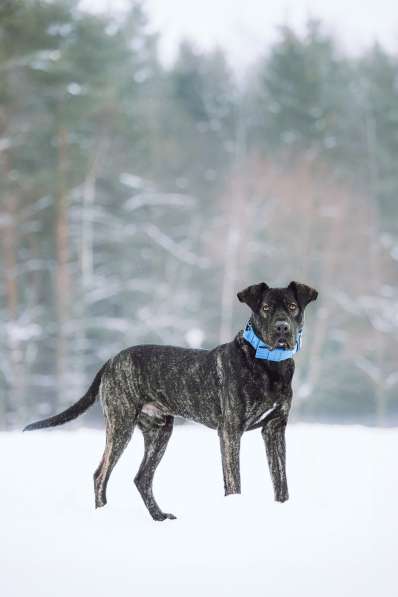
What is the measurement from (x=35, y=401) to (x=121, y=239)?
5.71 meters

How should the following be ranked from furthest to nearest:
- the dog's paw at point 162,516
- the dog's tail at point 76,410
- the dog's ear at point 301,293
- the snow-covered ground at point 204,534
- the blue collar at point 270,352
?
the dog's tail at point 76,410 → the dog's paw at point 162,516 → the dog's ear at point 301,293 → the blue collar at point 270,352 → the snow-covered ground at point 204,534

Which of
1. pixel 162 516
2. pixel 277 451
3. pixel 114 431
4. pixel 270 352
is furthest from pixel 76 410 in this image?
pixel 270 352

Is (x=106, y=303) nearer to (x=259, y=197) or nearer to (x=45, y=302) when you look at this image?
A: (x=45, y=302)

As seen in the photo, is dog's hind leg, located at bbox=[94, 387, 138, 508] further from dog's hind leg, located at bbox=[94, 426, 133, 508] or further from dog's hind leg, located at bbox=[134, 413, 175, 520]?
dog's hind leg, located at bbox=[134, 413, 175, 520]

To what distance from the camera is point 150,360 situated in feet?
19.4

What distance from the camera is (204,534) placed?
16.3 feet

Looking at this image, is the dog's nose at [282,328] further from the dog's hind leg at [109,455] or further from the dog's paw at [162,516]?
the dog's paw at [162,516]

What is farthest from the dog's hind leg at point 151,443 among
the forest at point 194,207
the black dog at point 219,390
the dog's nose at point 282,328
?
the forest at point 194,207

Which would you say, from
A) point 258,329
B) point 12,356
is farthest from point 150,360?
point 12,356

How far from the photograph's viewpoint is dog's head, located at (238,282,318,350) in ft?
17.1

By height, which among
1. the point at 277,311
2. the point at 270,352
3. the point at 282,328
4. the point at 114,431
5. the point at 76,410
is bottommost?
the point at 114,431

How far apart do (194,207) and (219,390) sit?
2388cm

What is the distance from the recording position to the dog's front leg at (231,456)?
5316 mm

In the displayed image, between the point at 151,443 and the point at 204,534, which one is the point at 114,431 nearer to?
the point at 151,443
